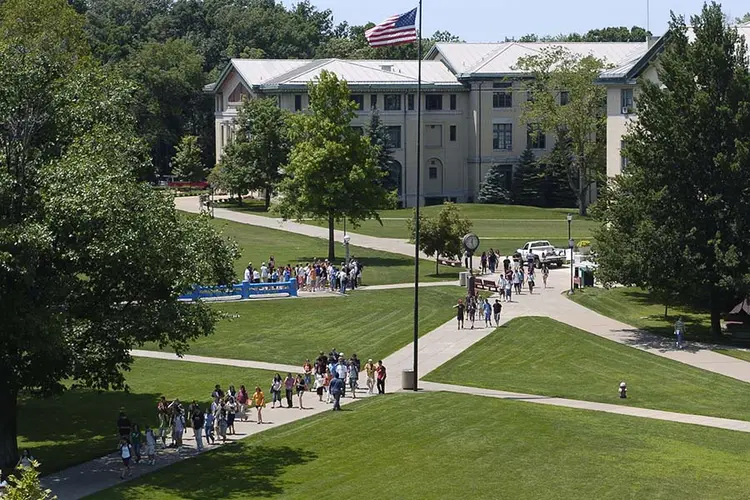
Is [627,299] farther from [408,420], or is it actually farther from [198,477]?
[198,477]

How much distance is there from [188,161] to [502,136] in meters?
→ 29.4

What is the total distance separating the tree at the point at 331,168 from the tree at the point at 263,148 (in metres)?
23.6

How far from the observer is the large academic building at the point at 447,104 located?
109688 millimetres

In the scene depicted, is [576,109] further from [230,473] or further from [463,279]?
[230,473]

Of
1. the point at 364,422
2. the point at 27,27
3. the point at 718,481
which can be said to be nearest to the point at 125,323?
the point at 364,422

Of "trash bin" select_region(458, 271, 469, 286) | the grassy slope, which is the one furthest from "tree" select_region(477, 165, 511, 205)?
the grassy slope

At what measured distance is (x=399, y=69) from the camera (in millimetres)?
113750

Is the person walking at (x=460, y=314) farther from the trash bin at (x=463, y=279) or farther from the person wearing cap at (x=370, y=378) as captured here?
the person wearing cap at (x=370, y=378)

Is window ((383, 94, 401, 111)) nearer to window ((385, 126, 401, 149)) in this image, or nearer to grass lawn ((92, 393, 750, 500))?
window ((385, 126, 401, 149))

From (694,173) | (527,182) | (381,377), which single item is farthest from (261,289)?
(527,182)

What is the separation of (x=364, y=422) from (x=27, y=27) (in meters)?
49.6

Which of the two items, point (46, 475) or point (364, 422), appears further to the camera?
point (364, 422)

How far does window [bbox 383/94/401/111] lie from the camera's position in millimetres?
109875

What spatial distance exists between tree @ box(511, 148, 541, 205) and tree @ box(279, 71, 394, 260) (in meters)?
34.6
